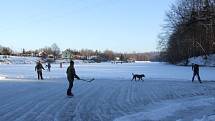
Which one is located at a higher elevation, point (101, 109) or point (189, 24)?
point (189, 24)

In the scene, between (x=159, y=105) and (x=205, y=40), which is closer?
(x=159, y=105)

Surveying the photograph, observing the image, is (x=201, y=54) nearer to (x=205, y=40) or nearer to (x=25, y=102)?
(x=205, y=40)

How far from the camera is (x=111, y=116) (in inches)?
516

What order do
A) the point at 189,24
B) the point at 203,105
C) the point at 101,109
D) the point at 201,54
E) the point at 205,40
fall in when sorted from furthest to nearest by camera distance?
the point at 201,54, the point at 205,40, the point at 189,24, the point at 203,105, the point at 101,109

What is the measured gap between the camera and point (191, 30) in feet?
140

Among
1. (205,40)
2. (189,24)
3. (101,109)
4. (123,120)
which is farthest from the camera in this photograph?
(205,40)

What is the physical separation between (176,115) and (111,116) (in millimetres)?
1935

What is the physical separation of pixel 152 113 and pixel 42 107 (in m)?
4.12

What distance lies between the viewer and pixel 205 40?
79.2m

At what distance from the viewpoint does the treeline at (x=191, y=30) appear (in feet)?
126

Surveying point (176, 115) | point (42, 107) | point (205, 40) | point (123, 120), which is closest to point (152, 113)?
point (176, 115)

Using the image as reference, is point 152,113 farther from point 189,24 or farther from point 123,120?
point 189,24

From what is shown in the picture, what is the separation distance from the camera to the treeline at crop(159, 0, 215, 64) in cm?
3851

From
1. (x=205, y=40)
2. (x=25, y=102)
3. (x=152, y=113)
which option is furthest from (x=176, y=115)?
(x=205, y=40)
